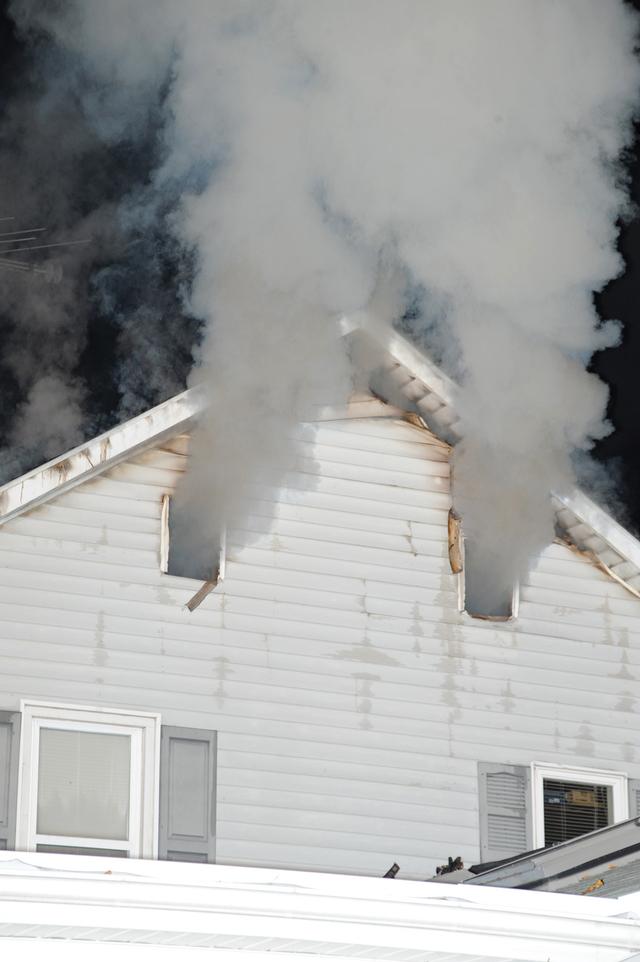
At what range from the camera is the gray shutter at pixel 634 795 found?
13.0 metres

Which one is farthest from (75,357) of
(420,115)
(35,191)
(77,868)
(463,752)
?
(77,868)

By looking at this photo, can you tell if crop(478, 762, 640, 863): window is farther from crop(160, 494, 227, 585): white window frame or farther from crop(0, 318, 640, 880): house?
crop(160, 494, 227, 585): white window frame

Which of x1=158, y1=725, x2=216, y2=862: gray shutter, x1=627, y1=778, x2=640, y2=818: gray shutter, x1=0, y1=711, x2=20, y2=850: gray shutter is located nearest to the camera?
x1=0, y1=711, x2=20, y2=850: gray shutter

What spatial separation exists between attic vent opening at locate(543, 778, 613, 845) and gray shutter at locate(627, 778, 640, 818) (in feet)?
0.51

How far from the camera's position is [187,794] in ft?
38.6

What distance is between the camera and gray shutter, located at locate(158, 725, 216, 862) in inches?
457

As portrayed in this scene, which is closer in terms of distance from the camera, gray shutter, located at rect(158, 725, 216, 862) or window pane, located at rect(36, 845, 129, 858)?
window pane, located at rect(36, 845, 129, 858)

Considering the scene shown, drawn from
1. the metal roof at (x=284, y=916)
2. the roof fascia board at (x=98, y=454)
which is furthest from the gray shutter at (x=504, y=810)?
the metal roof at (x=284, y=916)

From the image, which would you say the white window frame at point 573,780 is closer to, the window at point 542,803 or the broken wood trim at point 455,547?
the window at point 542,803

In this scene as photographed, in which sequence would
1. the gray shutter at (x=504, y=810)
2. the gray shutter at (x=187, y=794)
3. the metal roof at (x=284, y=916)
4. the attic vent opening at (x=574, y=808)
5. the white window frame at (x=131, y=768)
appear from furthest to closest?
the attic vent opening at (x=574, y=808)
the gray shutter at (x=504, y=810)
the gray shutter at (x=187, y=794)
the white window frame at (x=131, y=768)
the metal roof at (x=284, y=916)

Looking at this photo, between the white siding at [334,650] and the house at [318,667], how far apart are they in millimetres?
16

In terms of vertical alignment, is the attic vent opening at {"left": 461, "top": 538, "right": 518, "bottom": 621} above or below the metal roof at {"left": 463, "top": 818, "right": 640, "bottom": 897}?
above

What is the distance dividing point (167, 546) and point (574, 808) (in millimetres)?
3653

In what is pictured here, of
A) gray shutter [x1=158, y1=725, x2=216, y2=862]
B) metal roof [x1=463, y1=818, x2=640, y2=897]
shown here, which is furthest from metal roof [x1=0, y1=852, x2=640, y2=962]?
gray shutter [x1=158, y1=725, x2=216, y2=862]
